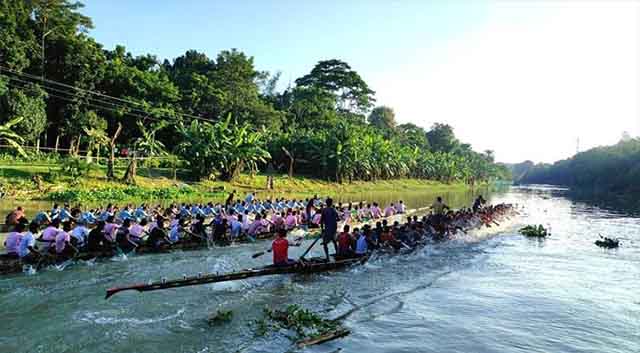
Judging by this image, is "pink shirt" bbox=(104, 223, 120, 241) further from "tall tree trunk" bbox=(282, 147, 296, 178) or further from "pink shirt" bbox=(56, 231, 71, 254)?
"tall tree trunk" bbox=(282, 147, 296, 178)

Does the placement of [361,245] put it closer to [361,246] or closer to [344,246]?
[361,246]

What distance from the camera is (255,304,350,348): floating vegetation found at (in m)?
8.87

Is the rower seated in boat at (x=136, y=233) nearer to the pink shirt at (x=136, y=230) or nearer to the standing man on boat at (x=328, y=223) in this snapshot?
the pink shirt at (x=136, y=230)

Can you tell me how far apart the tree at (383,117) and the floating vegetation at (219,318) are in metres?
93.7

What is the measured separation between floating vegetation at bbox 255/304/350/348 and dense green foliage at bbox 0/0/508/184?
26587 millimetres

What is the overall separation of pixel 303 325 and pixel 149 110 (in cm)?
3876

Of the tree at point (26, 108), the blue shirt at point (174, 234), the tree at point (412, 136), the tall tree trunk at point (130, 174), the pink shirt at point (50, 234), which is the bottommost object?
the blue shirt at point (174, 234)

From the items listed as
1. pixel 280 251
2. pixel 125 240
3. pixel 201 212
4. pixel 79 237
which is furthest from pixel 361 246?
pixel 201 212

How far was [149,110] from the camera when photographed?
43625 mm

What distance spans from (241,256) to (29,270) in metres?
6.24

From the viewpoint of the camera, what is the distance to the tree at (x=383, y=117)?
103500mm

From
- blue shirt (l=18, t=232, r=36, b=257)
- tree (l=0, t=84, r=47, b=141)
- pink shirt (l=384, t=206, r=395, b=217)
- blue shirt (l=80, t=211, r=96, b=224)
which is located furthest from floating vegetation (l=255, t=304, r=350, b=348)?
tree (l=0, t=84, r=47, b=141)

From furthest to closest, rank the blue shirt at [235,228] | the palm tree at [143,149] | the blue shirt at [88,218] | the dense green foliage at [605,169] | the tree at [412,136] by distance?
the tree at [412,136], the dense green foliage at [605,169], the palm tree at [143,149], the blue shirt at [235,228], the blue shirt at [88,218]

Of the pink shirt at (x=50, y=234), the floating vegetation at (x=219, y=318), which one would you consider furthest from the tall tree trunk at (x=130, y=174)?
the floating vegetation at (x=219, y=318)
